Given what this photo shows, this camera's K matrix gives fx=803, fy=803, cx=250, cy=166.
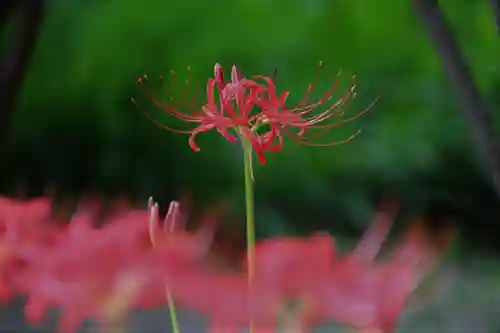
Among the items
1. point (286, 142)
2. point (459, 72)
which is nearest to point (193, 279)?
point (459, 72)

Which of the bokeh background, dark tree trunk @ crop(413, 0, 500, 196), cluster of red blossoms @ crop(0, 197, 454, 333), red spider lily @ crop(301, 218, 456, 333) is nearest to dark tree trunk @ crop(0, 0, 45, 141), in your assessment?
the bokeh background

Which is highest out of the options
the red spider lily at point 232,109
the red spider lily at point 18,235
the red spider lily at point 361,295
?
the red spider lily at point 232,109

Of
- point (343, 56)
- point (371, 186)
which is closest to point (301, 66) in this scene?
point (343, 56)

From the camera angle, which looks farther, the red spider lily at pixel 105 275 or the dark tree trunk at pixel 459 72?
the dark tree trunk at pixel 459 72

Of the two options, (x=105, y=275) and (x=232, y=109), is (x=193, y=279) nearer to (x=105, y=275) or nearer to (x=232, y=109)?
(x=105, y=275)

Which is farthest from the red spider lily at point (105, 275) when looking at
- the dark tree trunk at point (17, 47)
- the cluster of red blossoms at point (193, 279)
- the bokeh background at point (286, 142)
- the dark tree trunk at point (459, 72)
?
the dark tree trunk at point (17, 47)

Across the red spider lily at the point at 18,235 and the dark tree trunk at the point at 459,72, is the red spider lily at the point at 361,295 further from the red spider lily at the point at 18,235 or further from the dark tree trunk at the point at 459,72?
the dark tree trunk at the point at 459,72

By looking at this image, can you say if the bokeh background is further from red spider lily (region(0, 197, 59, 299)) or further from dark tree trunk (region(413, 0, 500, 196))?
red spider lily (region(0, 197, 59, 299))
